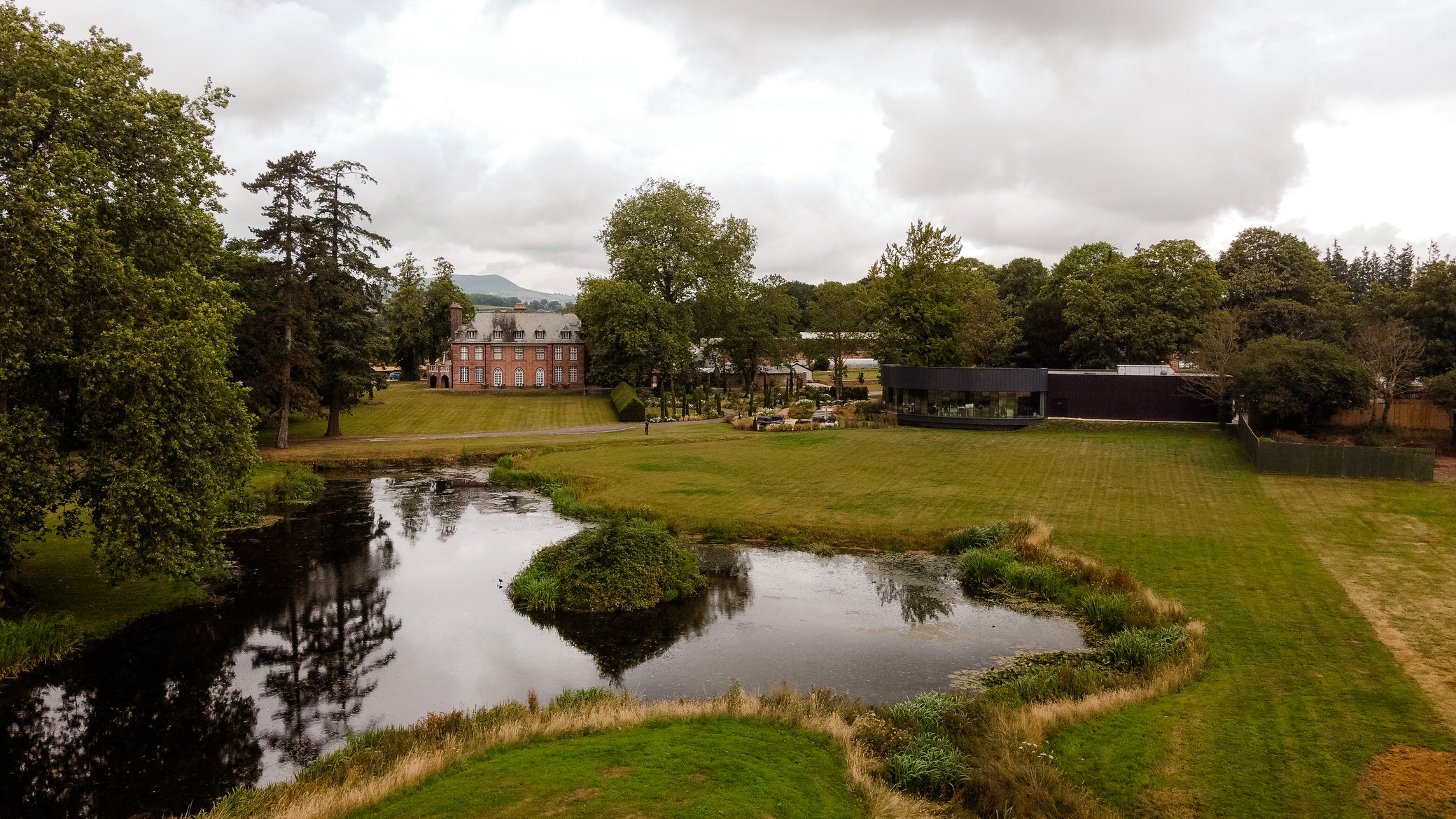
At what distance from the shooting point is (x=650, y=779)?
41.6 ft

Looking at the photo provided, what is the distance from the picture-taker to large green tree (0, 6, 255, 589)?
17797 mm

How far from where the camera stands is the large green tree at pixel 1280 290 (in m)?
59.8

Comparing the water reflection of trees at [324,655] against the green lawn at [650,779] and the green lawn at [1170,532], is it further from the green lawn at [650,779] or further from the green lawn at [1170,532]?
the green lawn at [1170,532]

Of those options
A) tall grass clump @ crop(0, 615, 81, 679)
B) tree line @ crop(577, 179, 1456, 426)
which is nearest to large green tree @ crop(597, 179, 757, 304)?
tree line @ crop(577, 179, 1456, 426)

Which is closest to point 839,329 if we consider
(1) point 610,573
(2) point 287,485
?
(2) point 287,485

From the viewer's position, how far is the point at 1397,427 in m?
44.8

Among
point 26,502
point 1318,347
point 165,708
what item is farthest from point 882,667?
point 1318,347

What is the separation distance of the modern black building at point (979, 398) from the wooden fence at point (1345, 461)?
57.0 ft

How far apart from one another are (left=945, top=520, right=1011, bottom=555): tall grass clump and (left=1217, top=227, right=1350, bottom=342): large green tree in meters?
43.1

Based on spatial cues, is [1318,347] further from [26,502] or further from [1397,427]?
[26,502]

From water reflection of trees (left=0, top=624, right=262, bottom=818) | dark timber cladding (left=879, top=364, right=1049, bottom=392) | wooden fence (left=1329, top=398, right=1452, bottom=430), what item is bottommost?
water reflection of trees (left=0, top=624, right=262, bottom=818)

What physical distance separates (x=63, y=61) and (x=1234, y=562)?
32788 millimetres

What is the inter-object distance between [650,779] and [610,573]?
442 inches

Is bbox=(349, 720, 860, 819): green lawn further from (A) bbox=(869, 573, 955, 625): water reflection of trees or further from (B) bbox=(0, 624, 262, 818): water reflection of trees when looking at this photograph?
(A) bbox=(869, 573, 955, 625): water reflection of trees
